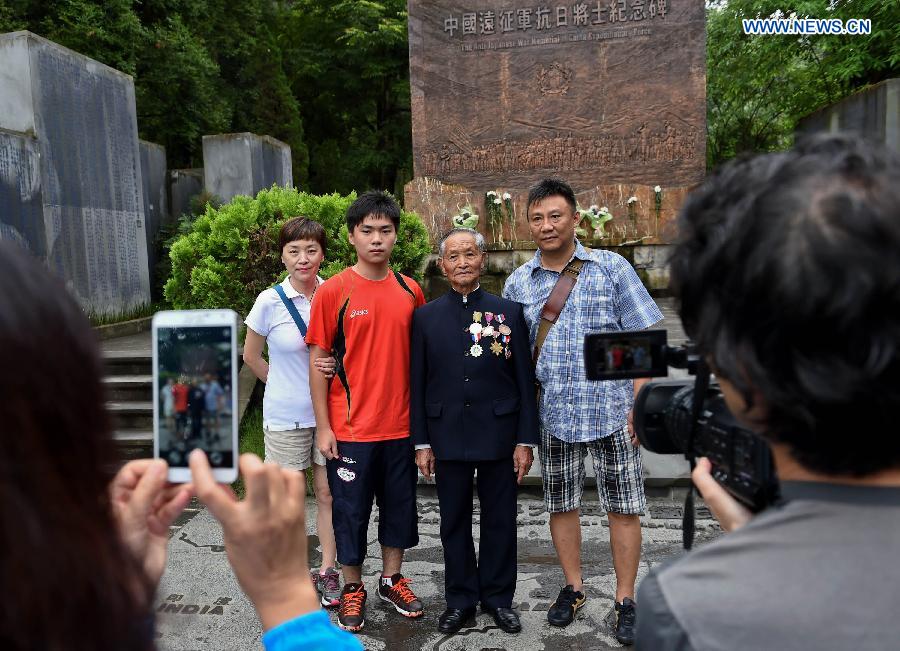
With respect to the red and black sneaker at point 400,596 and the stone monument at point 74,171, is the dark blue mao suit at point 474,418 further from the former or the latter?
the stone monument at point 74,171

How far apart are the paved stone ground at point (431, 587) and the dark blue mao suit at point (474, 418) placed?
21cm

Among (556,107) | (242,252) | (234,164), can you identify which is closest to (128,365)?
(242,252)

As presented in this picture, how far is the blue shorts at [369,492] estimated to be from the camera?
3326mm

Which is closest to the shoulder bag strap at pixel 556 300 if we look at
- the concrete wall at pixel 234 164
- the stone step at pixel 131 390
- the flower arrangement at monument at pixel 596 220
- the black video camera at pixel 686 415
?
the black video camera at pixel 686 415

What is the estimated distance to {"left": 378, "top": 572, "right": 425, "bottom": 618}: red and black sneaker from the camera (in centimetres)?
335

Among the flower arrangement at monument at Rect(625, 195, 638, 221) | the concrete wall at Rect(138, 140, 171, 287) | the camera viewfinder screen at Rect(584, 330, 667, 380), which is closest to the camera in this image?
the camera viewfinder screen at Rect(584, 330, 667, 380)

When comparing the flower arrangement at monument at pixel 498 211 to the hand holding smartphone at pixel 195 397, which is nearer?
the hand holding smartphone at pixel 195 397

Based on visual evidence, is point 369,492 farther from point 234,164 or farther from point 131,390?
point 234,164

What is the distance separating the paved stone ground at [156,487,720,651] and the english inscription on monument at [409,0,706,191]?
6.29 metres

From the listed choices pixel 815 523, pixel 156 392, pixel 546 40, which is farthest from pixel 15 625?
pixel 546 40

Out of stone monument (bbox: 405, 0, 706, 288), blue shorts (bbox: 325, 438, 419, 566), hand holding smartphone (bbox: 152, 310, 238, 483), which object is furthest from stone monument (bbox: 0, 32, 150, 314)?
hand holding smartphone (bbox: 152, 310, 238, 483)

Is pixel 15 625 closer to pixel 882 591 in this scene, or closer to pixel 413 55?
pixel 882 591

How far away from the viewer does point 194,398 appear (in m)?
1.13

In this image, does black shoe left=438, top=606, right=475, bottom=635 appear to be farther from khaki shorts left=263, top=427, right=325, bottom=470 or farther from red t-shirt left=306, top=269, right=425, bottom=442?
khaki shorts left=263, top=427, right=325, bottom=470
